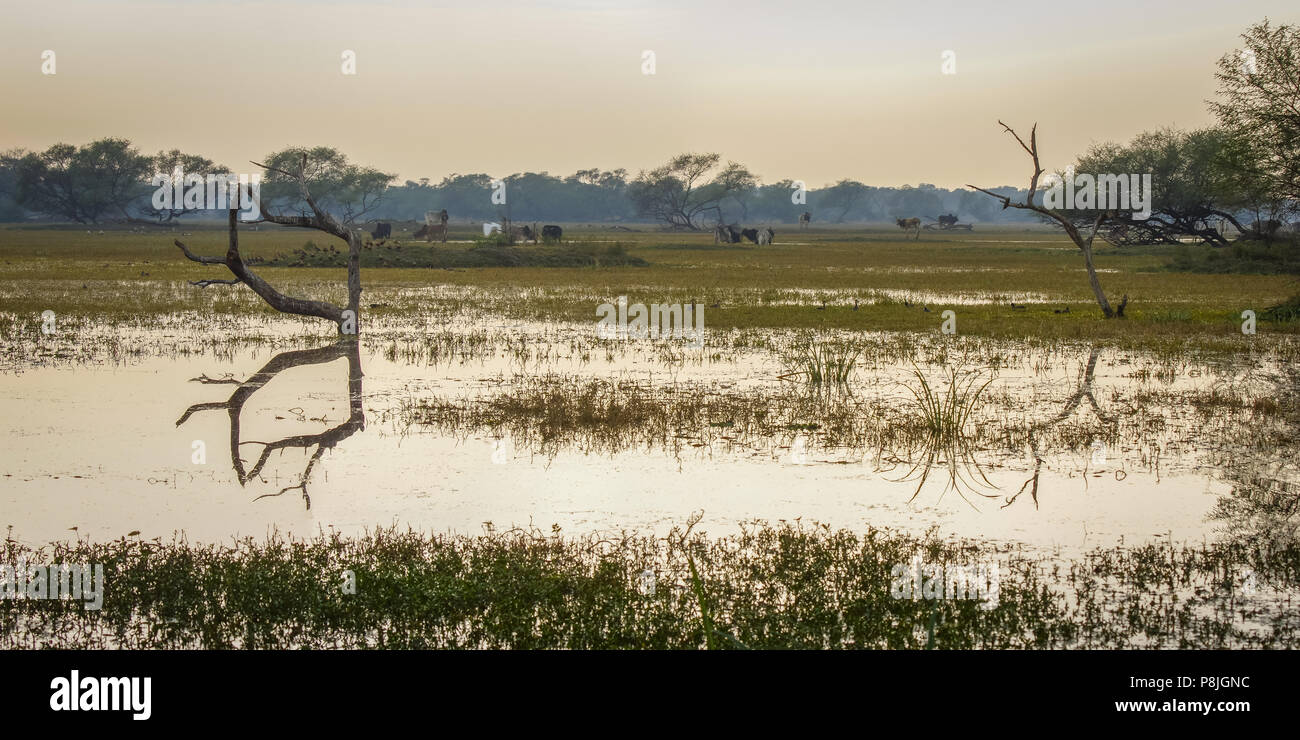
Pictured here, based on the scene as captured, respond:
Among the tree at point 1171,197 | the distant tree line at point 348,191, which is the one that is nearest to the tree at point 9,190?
the distant tree line at point 348,191

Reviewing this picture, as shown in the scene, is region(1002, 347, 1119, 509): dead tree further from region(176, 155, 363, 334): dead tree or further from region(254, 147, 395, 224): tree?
region(254, 147, 395, 224): tree

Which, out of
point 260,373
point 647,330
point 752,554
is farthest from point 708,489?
point 647,330

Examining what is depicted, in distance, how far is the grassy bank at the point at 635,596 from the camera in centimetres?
621

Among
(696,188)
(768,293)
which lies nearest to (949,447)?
(768,293)

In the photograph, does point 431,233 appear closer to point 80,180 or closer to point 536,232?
point 536,232

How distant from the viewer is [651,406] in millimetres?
13320

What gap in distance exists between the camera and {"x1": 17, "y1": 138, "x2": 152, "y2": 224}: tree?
11119 centimetres

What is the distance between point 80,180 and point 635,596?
4727 inches

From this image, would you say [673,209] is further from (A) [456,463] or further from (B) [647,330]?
(A) [456,463]

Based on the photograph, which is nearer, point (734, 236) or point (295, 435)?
point (295, 435)

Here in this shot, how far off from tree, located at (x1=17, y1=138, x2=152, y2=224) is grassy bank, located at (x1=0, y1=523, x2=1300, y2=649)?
116 metres

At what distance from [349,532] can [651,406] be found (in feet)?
A: 18.0

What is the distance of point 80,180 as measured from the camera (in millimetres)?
112500
